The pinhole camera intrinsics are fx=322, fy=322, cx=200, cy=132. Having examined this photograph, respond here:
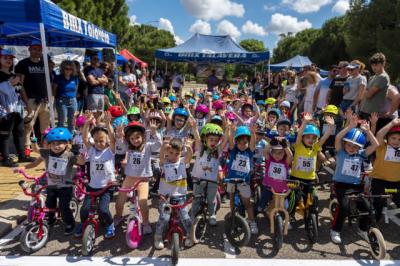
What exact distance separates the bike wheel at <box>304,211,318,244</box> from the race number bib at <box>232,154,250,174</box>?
37.3 inches

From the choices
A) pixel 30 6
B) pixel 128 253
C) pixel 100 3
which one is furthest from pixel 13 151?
pixel 100 3

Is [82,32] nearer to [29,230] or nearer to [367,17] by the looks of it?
[29,230]

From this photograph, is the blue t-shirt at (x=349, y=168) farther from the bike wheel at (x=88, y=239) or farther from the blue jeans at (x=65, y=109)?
the blue jeans at (x=65, y=109)

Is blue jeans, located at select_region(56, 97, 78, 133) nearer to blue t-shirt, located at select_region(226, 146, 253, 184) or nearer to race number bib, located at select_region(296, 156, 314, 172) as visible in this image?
blue t-shirt, located at select_region(226, 146, 253, 184)

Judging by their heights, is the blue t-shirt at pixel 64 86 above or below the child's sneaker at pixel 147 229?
above

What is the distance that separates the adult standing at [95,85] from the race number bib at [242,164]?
188 inches

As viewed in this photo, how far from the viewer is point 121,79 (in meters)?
11.8

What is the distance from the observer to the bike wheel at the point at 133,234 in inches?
146

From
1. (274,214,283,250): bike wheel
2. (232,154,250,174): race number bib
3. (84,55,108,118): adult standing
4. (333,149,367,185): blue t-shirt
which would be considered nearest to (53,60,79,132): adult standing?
(84,55,108,118): adult standing

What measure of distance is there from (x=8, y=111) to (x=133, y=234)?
4062 millimetres

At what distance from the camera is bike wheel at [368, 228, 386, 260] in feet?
11.6

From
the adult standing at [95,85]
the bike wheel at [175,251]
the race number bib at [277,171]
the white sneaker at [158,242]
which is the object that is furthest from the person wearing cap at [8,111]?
the race number bib at [277,171]

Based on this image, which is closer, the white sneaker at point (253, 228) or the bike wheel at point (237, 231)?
the bike wheel at point (237, 231)

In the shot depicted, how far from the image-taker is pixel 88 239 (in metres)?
3.52
